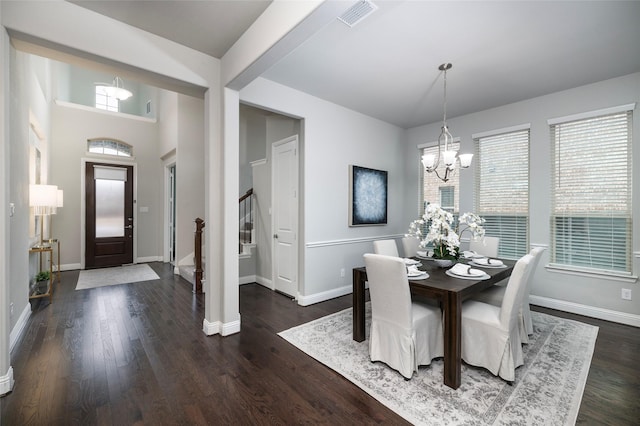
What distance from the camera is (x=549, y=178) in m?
3.76

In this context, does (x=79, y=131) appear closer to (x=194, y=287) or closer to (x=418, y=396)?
(x=194, y=287)

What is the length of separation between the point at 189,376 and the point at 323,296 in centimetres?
210

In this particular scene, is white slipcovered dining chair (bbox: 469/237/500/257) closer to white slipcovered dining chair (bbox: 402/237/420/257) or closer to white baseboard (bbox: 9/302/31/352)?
white slipcovered dining chair (bbox: 402/237/420/257)

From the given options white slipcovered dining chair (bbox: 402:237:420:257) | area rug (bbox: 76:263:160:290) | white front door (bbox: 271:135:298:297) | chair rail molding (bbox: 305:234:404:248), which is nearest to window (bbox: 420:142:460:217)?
chair rail molding (bbox: 305:234:404:248)

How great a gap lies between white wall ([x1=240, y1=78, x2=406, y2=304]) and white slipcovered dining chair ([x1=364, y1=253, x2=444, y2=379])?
1.62 m

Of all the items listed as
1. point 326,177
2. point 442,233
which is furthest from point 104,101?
point 442,233

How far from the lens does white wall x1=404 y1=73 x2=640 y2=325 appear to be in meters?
3.22

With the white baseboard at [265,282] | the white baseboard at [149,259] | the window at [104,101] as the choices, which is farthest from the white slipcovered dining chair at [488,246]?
the window at [104,101]

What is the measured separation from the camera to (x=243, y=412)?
5.89 feet

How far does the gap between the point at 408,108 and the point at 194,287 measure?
4.23 meters

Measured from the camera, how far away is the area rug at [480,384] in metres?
1.78

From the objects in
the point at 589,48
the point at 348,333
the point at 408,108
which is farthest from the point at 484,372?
the point at 408,108

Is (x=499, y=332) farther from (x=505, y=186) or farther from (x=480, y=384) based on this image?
(x=505, y=186)

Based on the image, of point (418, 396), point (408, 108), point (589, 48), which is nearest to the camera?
point (418, 396)
